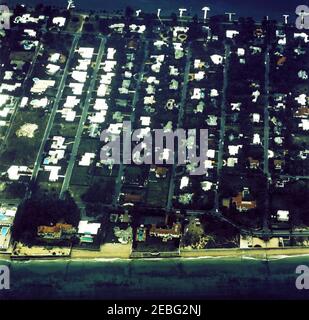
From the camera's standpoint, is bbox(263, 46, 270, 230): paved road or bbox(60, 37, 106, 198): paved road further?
bbox(60, 37, 106, 198): paved road

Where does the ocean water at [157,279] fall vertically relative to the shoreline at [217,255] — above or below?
below

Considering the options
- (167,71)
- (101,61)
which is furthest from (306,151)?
(101,61)

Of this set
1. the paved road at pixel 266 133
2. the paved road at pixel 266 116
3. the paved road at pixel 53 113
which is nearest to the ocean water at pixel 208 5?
the paved road at pixel 53 113

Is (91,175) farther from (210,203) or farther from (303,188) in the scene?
(303,188)

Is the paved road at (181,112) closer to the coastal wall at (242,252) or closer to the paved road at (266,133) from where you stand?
the coastal wall at (242,252)

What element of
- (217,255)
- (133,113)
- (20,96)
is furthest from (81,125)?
(217,255)

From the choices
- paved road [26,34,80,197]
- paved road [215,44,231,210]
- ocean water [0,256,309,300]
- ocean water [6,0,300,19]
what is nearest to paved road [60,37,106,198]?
paved road [26,34,80,197]

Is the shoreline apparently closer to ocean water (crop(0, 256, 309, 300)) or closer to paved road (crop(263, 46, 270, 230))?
ocean water (crop(0, 256, 309, 300))
